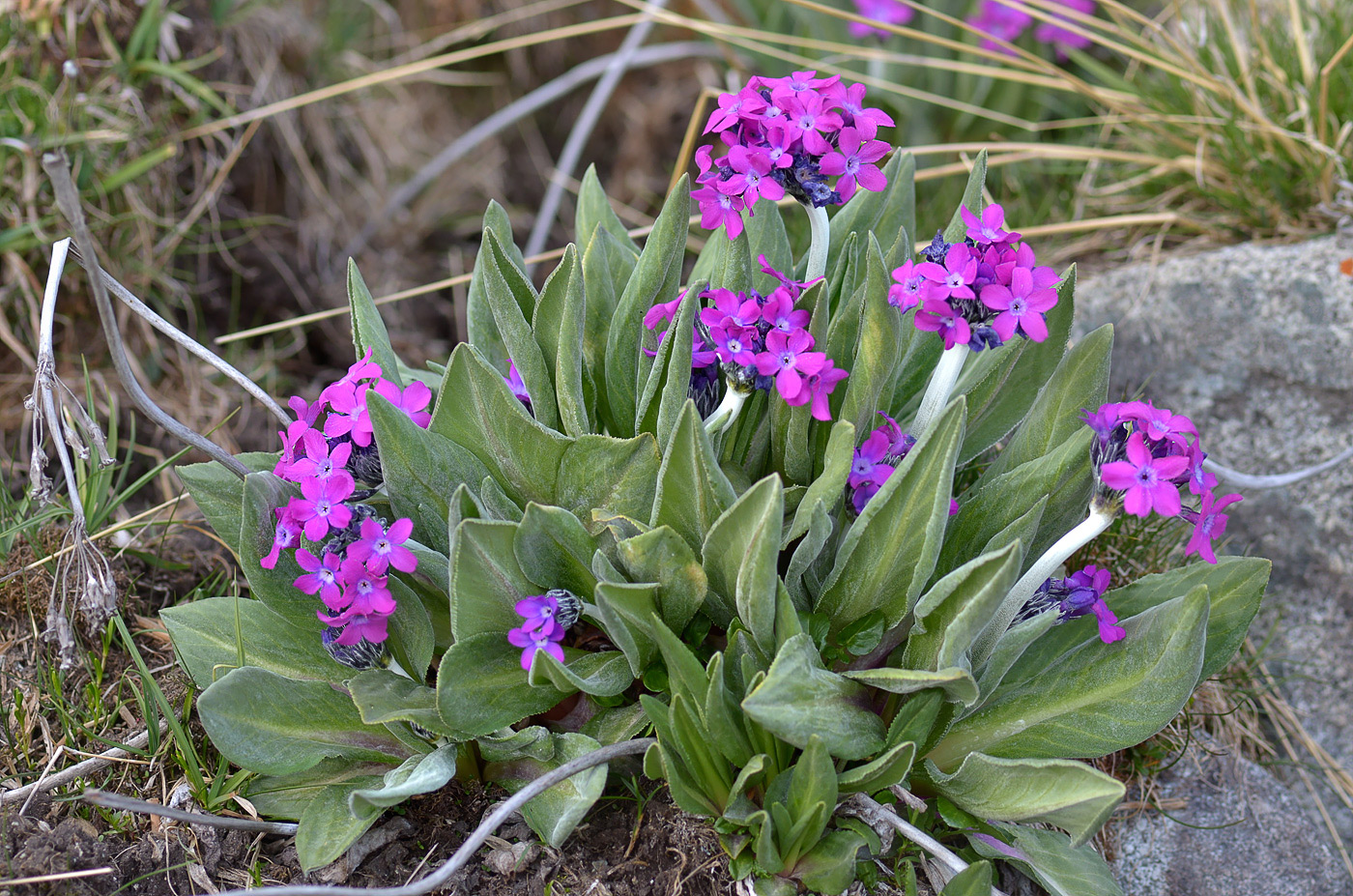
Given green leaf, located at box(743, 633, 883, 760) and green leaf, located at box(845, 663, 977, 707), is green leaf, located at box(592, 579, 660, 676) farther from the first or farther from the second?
green leaf, located at box(845, 663, 977, 707)

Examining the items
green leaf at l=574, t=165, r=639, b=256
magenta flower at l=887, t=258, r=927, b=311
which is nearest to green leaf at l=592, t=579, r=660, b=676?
magenta flower at l=887, t=258, r=927, b=311

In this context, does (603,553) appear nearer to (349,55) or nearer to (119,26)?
(119,26)

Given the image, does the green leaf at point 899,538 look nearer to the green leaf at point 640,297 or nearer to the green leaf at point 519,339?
the green leaf at point 640,297

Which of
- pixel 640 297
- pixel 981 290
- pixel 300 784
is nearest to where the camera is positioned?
pixel 981 290

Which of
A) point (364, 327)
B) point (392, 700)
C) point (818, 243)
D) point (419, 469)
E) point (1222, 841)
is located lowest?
point (1222, 841)

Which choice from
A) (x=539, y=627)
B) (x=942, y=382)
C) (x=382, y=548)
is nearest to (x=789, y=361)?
(x=942, y=382)

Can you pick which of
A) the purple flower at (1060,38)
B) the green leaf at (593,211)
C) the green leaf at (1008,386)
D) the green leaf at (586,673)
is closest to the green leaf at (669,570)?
the green leaf at (586,673)

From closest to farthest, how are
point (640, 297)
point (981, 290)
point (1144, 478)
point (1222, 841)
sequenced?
point (1144, 478) < point (981, 290) < point (640, 297) < point (1222, 841)

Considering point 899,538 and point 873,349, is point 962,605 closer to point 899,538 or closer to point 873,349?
point 899,538
